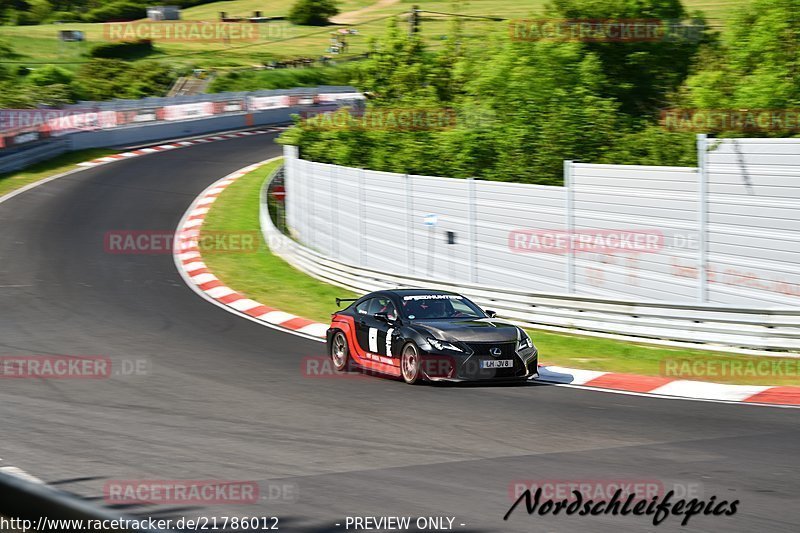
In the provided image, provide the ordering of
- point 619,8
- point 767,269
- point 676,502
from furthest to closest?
point 619,8
point 767,269
point 676,502

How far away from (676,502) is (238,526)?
324 centimetres

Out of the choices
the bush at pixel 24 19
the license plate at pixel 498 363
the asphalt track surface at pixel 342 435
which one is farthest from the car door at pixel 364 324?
the bush at pixel 24 19

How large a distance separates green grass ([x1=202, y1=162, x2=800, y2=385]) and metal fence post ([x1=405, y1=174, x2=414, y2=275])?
63.5 inches

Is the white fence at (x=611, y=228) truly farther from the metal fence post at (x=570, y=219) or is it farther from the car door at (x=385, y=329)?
the car door at (x=385, y=329)

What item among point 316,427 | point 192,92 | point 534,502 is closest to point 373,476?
point 534,502

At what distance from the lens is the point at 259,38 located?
99.4 metres

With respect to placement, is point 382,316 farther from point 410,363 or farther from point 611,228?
point 611,228

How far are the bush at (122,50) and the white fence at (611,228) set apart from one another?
6186 centimetres

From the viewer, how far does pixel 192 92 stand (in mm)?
63344

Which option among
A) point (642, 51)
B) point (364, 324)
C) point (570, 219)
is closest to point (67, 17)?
point (642, 51)

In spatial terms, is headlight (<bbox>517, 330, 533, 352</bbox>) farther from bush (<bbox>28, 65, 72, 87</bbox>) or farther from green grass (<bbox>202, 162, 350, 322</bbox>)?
bush (<bbox>28, 65, 72, 87</bbox>)

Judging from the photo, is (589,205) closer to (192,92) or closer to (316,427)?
(316,427)

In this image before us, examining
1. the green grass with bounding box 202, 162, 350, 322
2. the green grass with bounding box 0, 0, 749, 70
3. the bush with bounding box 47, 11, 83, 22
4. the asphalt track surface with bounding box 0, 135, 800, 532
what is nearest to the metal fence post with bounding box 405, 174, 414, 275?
the green grass with bounding box 202, 162, 350, 322

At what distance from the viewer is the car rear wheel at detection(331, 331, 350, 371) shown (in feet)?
47.5
